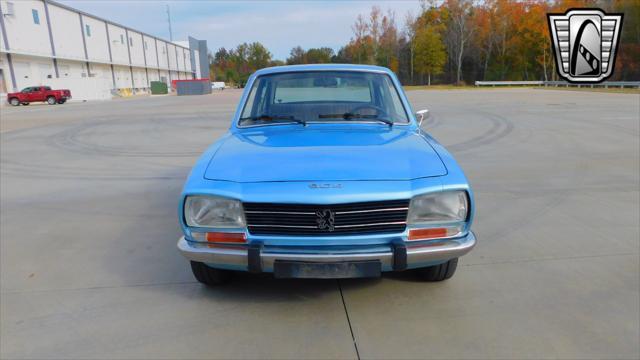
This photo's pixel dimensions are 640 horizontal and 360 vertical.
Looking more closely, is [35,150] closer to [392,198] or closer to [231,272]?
[231,272]

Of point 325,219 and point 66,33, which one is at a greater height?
point 66,33

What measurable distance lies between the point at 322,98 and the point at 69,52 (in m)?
48.2

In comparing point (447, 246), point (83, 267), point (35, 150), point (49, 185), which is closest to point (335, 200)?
point (447, 246)

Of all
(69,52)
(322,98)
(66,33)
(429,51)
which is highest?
(66,33)

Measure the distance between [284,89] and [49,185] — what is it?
4453 millimetres

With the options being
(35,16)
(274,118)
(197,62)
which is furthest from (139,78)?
(274,118)

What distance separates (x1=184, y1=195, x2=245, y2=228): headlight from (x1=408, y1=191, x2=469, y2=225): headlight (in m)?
1.02

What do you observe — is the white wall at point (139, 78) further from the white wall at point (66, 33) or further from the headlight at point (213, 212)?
the headlight at point (213, 212)

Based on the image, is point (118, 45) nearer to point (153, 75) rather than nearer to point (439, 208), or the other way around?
point (153, 75)

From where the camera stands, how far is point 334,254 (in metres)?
2.37

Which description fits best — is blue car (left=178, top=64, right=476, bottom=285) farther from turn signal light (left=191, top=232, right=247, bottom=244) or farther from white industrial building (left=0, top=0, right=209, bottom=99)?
white industrial building (left=0, top=0, right=209, bottom=99)

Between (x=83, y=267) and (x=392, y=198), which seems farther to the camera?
(x=83, y=267)

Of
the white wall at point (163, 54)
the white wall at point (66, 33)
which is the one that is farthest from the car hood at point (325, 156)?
the white wall at point (163, 54)

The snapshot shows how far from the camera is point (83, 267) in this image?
3.48m
